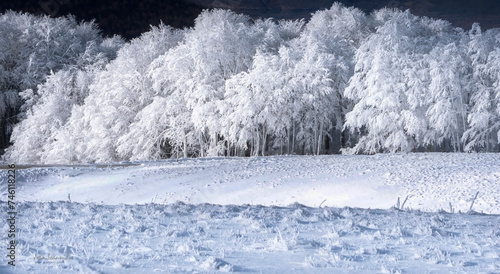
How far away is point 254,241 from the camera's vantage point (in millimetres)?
7297

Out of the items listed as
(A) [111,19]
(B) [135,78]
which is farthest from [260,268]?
(A) [111,19]

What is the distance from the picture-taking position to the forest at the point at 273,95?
3394 cm

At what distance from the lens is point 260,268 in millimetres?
6117

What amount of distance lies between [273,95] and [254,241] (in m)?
28.0

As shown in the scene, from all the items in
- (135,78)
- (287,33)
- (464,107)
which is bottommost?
(464,107)

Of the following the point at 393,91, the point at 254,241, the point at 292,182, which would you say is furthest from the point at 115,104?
the point at 254,241

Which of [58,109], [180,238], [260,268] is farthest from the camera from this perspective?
[58,109]

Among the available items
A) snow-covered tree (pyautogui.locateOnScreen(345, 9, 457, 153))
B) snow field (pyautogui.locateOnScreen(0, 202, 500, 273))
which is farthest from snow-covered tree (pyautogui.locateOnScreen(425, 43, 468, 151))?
snow field (pyautogui.locateOnScreen(0, 202, 500, 273))

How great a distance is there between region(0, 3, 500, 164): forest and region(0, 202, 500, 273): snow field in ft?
81.6

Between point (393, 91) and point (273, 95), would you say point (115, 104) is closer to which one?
point (273, 95)

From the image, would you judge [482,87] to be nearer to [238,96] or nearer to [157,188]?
[238,96]

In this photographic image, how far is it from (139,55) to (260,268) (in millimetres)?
38990

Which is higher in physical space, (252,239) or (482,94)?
(482,94)

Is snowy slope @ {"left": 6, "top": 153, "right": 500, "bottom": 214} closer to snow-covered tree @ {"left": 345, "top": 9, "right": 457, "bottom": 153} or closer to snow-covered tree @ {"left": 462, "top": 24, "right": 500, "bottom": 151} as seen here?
snow-covered tree @ {"left": 345, "top": 9, "right": 457, "bottom": 153}
